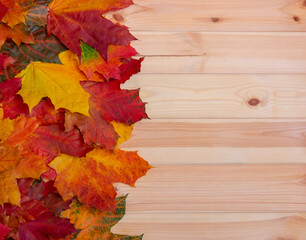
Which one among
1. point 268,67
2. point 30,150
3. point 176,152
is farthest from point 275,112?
point 30,150

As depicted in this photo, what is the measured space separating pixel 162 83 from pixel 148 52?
0.09 m

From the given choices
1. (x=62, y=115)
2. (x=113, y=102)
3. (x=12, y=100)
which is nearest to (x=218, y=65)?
(x=113, y=102)

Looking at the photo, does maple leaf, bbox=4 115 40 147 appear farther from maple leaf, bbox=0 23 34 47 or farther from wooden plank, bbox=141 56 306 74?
wooden plank, bbox=141 56 306 74

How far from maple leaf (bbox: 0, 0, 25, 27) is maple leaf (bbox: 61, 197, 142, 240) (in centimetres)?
45

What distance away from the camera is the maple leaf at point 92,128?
2.73ft

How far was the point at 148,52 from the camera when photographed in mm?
883

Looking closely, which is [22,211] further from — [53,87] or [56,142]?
[53,87]

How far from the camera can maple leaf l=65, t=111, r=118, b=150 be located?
831 millimetres

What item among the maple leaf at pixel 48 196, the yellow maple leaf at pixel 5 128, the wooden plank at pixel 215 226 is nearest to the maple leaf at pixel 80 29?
the yellow maple leaf at pixel 5 128

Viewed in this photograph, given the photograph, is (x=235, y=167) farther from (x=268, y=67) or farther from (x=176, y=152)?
(x=268, y=67)

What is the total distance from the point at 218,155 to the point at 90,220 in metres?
0.36

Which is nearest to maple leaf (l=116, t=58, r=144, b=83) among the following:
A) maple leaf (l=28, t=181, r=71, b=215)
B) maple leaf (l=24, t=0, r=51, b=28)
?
maple leaf (l=24, t=0, r=51, b=28)

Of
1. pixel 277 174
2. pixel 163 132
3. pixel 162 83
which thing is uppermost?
pixel 162 83

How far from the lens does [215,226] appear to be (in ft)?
2.98
